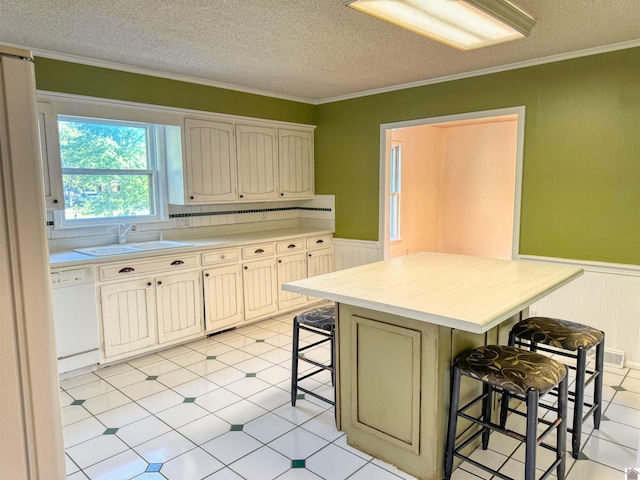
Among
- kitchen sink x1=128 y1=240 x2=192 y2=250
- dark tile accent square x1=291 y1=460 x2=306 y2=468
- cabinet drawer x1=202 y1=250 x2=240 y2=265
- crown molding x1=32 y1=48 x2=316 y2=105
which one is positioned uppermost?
crown molding x1=32 y1=48 x2=316 y2=105

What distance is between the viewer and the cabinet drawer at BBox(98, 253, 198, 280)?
3402 millimetres

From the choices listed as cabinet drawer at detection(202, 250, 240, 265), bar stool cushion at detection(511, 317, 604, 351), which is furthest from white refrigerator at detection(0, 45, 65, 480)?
cabinet drawer at detection(202, 250, 240, 265)

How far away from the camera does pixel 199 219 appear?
15.0ft

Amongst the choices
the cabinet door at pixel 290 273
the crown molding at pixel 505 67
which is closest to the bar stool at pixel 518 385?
the crown molding at pixel 505 67

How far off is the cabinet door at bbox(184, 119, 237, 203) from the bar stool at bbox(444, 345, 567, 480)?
2989 millimetres

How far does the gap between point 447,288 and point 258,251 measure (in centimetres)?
255

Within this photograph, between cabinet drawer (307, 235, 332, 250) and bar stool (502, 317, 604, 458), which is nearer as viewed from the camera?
bar stool (502, 317, 604, 458)

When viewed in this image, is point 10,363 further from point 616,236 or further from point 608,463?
point 616,236

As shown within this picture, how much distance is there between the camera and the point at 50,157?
3.28 meters

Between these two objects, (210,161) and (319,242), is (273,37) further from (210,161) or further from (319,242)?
(319,242)

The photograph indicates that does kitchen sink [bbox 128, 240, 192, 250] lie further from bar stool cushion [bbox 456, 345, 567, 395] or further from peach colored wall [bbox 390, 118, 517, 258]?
peach colored wall [bbox 390, 118, 517, 258]

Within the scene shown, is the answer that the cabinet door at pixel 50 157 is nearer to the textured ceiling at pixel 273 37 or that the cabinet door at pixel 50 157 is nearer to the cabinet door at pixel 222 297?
the textured ceiling at pixel 273 37

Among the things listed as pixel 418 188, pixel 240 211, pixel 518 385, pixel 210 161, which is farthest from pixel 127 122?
pixel 418 188

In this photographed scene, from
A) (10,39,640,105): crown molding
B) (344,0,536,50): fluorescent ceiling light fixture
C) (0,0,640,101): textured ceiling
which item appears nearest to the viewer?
(344,0,536,50): fluorescent ceiling light fixture
